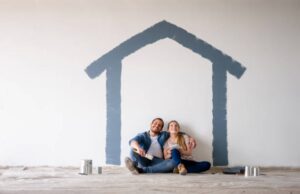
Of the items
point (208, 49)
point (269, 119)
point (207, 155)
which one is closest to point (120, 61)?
point (208, 49)

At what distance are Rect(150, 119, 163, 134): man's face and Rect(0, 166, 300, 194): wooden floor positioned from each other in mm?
409

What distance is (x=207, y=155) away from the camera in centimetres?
367

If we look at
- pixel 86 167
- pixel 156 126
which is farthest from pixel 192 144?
pixel 86 167

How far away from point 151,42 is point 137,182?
4.50 ft

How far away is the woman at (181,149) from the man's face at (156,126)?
0.09m

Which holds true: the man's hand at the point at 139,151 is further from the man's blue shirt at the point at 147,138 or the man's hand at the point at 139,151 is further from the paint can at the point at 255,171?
the paint can at the point at 255,171

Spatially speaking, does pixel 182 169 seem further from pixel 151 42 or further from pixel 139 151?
pixel 151 42

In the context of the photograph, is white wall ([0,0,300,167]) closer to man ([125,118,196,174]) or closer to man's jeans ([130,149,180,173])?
man ([125,118,196,174])

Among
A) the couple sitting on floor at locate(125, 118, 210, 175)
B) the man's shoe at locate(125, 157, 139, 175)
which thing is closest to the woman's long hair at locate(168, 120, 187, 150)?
the couple sitting on floor at locate(125, 118, 210, 175)

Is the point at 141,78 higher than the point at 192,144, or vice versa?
the point at 141,78

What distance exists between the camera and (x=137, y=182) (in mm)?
2928

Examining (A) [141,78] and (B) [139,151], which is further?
(A) [141,78]

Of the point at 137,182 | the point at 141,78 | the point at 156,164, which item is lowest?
the point at 137,182

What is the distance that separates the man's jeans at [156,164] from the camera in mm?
3379
